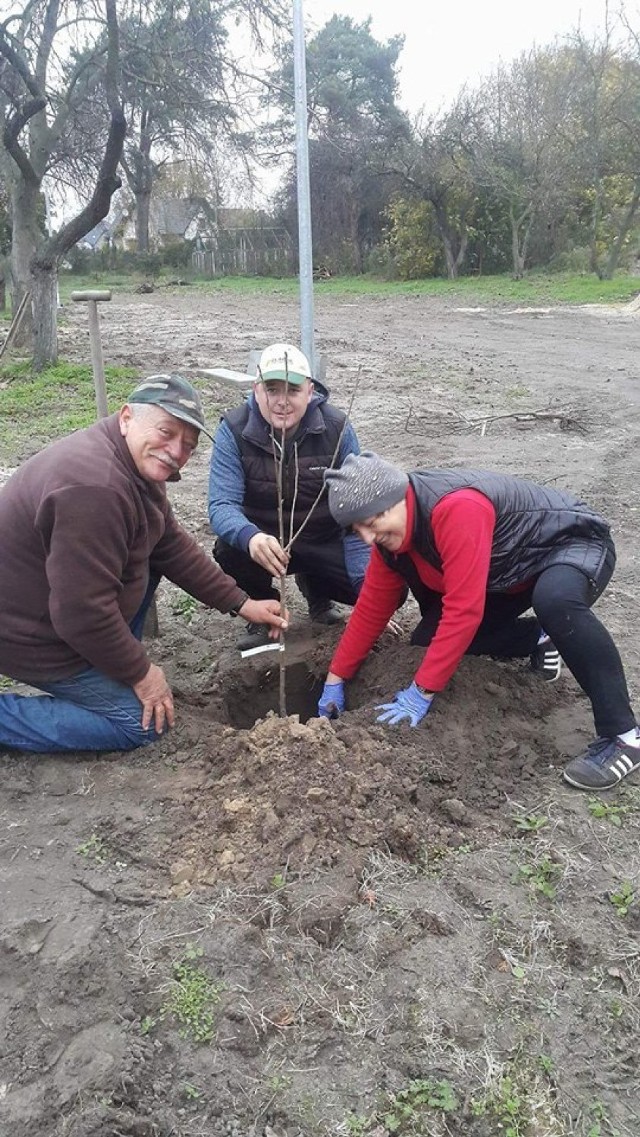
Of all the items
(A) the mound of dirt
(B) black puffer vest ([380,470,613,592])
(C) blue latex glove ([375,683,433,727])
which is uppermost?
(B) black puffer vest ([380,470,613,592])

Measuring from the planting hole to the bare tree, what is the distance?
816 cm

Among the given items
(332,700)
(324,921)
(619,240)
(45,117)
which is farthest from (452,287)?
(324,921)

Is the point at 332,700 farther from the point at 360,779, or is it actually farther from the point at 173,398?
the point at 173,398

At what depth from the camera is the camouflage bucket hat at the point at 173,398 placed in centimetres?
278

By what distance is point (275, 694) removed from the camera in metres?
3.96

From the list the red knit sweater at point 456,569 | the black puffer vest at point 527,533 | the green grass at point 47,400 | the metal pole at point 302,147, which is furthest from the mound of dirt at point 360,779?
the green grass at point 47,400

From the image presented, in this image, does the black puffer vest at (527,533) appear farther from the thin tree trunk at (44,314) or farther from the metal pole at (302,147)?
the thin tree trunk at (44,314)

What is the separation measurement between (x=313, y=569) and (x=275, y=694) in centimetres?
65

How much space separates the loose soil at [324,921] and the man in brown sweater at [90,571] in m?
0.17

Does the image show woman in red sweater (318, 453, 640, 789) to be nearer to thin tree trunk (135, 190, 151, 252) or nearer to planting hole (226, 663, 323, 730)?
planting hole (226, 663, 323, 730)

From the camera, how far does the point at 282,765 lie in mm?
2770

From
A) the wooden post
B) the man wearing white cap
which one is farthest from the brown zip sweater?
the wooden post

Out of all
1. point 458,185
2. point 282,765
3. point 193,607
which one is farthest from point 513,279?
point 282,765

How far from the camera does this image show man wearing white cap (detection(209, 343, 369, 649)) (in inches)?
145
